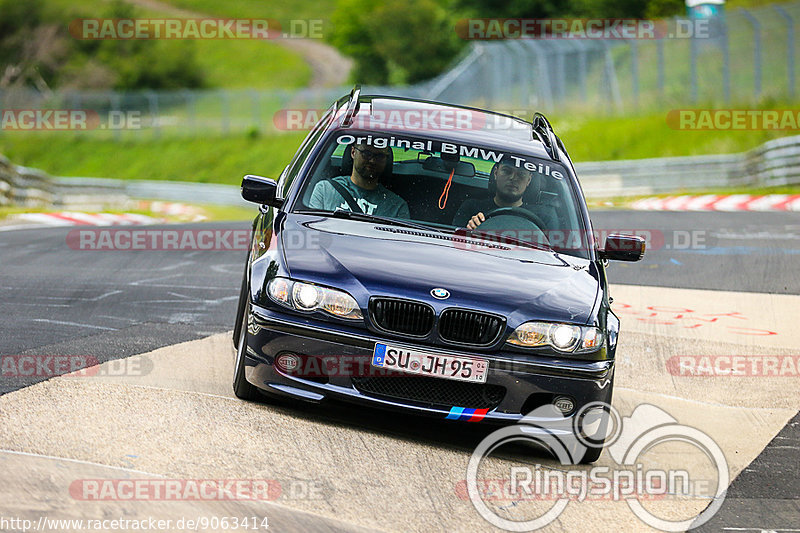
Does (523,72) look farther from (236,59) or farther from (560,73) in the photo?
(236,59)

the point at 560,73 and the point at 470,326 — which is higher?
the point at 560,73

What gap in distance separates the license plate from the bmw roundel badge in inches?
11.3

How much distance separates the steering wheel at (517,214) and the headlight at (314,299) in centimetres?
149

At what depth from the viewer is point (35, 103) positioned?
178ft

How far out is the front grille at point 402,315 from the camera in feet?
18.4

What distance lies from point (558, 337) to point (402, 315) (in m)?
0.78

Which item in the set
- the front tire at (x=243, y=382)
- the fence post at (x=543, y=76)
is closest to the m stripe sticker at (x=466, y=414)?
the front tire at (x=243, y=382)

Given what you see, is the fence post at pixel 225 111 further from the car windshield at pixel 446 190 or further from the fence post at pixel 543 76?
the car windshield at pixel 446 190

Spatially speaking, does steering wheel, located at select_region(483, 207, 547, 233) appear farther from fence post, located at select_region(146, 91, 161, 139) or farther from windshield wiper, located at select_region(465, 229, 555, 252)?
fence post, located at select_region(146, 91, 161, 139)

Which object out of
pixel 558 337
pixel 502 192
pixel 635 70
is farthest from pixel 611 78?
pixel 558 337

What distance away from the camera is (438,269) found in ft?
19.2

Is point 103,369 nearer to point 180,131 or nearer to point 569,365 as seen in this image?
point 569,365

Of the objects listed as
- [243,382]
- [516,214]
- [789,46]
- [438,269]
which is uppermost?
[789,46]

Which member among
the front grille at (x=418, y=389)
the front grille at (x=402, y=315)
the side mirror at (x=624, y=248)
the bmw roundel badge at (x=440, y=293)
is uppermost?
the side mirror at (x=624, y=248)
